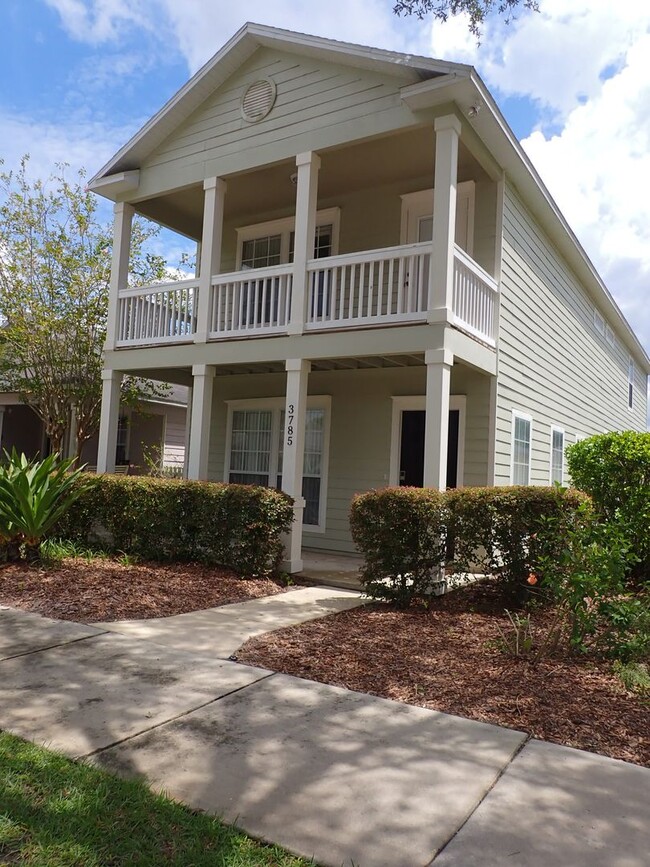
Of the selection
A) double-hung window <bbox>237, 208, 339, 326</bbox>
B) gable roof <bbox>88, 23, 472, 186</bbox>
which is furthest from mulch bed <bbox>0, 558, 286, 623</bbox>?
gable roof <bbox>88, 23, 472, 186</bbox>

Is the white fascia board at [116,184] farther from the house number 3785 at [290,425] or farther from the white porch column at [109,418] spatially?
the house number 3785 at [290,425]

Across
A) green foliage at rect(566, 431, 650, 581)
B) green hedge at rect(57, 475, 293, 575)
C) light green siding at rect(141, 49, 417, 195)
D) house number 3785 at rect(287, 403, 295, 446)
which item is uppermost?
light green siding at rect(141, 49, 417, 195)

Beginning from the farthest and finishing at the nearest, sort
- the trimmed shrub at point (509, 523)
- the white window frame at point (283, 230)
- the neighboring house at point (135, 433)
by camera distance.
Answer: the neighboring house at point (135, 433) → the white window frame at point (283, 230) → the trimmed shrub at point (509, 523)

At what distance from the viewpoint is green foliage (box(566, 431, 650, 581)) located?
8148 millimetres

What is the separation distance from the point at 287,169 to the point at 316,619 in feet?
23.5

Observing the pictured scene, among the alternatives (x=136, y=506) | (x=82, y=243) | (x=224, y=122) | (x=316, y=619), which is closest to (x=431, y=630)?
(x=316, y=619)

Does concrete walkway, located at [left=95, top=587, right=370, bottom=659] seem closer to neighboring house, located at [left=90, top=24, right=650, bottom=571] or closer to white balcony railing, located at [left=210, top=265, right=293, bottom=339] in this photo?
neighboring house, located at [left=90, top=24, right=650, bottom=571]

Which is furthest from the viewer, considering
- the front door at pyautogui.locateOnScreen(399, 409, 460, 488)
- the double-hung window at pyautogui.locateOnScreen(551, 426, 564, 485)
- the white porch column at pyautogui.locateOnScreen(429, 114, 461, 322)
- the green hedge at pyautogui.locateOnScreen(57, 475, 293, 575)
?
the double-hung window at pyautogui.locateOnScreen(551, 426, 564, 485)

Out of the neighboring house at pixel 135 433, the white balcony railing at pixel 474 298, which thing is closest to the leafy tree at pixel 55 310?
the neighboring house at pixel 135 433

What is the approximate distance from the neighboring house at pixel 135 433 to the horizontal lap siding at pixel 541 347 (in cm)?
966

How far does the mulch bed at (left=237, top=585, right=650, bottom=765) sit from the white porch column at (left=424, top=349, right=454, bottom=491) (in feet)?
6.19

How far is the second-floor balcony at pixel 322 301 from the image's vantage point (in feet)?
26.8

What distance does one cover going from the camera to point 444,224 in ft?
25.7

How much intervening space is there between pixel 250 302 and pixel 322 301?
4.13 feet
